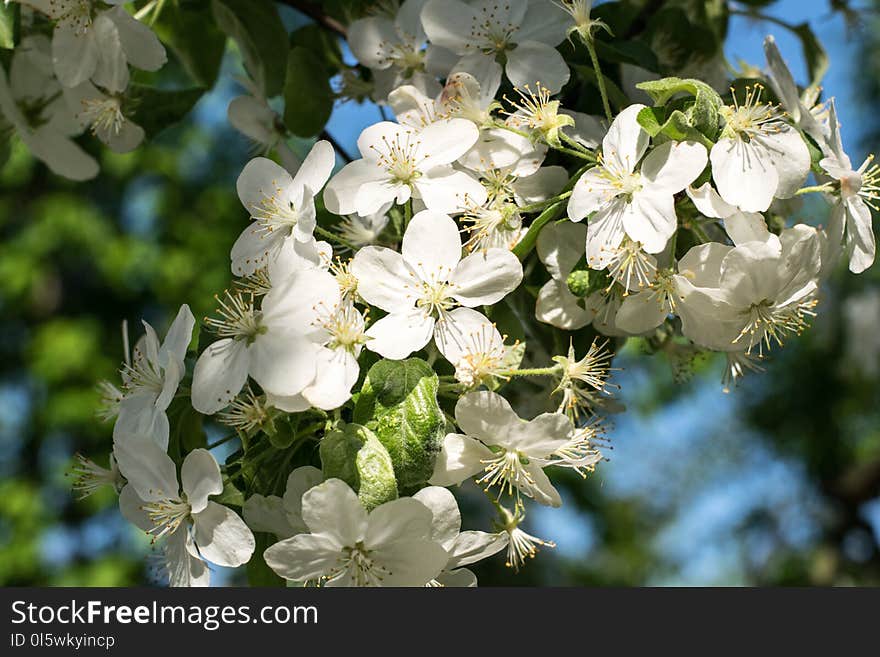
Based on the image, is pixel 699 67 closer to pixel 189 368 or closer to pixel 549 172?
pixel 549 172

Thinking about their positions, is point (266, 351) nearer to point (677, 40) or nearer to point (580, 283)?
point (580, 283)

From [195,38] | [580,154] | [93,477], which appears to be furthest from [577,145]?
[195,38]

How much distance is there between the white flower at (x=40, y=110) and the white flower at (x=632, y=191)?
0.70 m

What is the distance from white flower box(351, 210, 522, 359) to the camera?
0.78 m

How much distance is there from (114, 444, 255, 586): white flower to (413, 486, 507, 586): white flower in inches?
5.8

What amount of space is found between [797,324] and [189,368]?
0.54 m

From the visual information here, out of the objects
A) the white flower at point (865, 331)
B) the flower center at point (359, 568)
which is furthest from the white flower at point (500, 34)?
the white flower at point (865, 331)

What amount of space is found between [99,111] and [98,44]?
0.30ft

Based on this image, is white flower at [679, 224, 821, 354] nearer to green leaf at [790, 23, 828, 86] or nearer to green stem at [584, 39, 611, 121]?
green stem at [584, 39, 611, 121]

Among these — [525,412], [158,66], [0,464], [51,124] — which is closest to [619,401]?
[525,412]

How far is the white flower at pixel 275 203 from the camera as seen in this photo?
0.83m

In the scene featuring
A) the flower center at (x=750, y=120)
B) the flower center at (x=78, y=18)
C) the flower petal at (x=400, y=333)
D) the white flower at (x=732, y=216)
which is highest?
the flower center at (x=750, y=120)

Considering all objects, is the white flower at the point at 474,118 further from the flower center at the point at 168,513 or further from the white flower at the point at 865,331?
the white flower at the point at 865,331

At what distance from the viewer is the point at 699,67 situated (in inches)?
44.1
